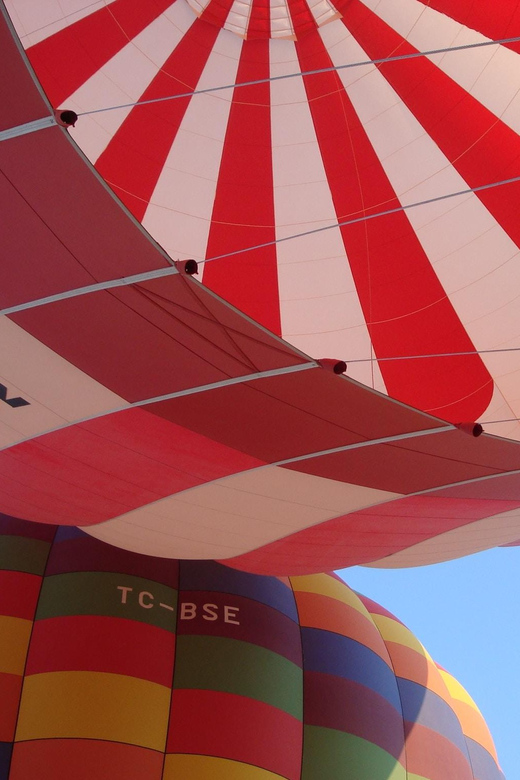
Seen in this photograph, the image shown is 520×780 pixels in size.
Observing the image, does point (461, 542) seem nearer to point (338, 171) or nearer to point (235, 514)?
point (235, 514)

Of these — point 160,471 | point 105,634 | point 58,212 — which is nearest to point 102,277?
point 58,212

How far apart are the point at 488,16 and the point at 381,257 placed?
6.16 ft

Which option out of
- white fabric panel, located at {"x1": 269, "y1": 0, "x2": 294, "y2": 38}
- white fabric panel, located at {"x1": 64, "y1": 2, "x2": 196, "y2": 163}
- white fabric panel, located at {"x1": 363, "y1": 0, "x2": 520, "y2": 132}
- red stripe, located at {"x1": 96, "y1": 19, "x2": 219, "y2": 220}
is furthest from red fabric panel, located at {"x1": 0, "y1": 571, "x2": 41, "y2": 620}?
white fabric panel, located at {"x1": 363, "y1": 0, "x2": 520, "y2": 132}

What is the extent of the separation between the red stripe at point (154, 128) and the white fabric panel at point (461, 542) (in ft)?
10.6

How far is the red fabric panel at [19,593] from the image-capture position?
21.1 ft

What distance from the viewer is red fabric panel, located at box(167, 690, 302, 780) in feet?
19.6

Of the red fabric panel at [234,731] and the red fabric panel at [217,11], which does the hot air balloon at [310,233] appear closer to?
the red fabric panel at [217,11]

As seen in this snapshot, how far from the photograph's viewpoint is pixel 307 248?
6.94 meters

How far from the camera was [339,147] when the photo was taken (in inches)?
→ 274

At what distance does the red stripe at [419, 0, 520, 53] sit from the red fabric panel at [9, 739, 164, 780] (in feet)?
18.1

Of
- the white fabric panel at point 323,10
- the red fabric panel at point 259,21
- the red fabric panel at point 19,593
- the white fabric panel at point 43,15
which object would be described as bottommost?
the red fabric panel at point 19,593

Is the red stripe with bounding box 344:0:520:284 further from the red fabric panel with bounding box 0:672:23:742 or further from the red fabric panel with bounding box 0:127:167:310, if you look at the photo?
the red fabric panel with bounding box 0:672:23:742

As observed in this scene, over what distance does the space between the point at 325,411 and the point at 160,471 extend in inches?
46.7

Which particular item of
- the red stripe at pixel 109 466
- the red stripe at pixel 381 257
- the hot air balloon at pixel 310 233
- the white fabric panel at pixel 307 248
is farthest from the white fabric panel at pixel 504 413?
the red stripe at pixel 109 466
